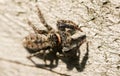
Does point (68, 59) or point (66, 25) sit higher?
point (66, 25)

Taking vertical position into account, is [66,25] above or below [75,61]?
above

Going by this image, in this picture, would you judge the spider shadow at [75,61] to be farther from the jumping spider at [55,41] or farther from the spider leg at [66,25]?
the spider leg at [66,25]

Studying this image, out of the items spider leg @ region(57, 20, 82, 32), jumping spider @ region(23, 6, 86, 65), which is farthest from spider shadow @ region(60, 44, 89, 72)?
spider leg @ region(57, 20, 82, 32)

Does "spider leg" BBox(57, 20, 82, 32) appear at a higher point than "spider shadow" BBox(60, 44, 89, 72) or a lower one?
higher

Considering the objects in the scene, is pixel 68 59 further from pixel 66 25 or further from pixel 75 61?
pixel 66 25

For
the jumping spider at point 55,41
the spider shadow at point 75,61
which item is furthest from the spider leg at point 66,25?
the spider shadow at point 75,61

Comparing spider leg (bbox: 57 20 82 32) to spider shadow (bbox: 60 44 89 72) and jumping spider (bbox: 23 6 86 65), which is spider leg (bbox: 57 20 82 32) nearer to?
jumping spider (bbox: 23 6 86 65)

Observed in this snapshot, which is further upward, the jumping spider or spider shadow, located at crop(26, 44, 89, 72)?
the jumping spider

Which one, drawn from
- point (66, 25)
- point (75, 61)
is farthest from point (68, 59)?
point (66, 25)

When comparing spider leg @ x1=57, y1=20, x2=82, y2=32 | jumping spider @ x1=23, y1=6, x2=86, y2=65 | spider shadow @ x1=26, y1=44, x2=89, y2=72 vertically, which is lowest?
spider shadow @ x1=26, y1=44, x2=89, y2=72
